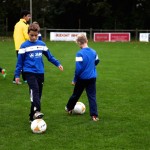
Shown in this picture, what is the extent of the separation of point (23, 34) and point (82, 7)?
45.6m

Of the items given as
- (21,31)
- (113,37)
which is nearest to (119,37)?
(113,37)

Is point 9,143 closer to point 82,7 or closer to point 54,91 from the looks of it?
point 54,91

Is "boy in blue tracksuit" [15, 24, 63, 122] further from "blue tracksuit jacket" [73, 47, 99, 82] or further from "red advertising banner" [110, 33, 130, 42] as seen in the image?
"red advertising banner" [110, 33, 130, 42]

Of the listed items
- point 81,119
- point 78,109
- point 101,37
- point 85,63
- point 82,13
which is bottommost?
point 101,37

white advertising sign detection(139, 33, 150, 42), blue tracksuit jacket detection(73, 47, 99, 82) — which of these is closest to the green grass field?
blue tracksuit jacket detection(73, 47, 99, 82)

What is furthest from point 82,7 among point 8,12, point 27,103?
point 27,103

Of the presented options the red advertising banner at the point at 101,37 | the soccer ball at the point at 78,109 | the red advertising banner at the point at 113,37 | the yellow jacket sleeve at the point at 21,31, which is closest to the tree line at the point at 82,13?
the red advertising banner at the point at 101,37

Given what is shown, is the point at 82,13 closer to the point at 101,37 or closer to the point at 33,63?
the point at 101,37

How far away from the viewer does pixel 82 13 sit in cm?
5778

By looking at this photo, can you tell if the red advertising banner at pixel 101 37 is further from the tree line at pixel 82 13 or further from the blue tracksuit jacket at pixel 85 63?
the blue tracksuit jacket at pixel 85 63

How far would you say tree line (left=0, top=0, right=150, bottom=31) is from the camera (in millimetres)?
54312

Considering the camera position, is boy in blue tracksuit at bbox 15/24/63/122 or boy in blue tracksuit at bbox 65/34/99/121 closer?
boy in blue tracksuit at bbox 15/24/63/122

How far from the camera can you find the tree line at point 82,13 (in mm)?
54312

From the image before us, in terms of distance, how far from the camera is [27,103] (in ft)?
31.3
